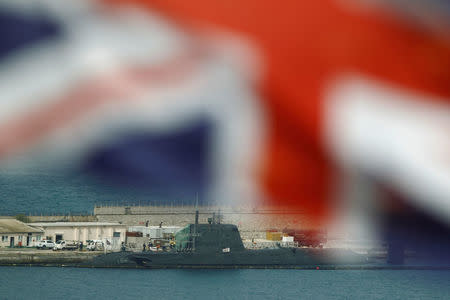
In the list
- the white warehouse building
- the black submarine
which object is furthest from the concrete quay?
the white warehouse building

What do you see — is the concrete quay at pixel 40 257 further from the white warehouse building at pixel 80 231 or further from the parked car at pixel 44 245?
the white warehouse building at pixel 80 231

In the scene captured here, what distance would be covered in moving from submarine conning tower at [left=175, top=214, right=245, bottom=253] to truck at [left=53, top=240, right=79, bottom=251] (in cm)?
458

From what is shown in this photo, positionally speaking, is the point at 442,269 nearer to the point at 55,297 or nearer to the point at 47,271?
the point at 47,271

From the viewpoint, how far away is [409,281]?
26.1 metres

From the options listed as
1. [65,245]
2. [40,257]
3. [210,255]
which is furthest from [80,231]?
[210,255]

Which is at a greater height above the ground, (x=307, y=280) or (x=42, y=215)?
(x=42, y=215)

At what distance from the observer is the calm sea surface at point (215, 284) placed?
20594 mm

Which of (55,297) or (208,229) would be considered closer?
(55,297)

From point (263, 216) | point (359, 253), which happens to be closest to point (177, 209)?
point (263, 216)

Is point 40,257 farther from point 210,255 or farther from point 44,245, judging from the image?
point 210,255

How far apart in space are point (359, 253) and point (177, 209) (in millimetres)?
10655

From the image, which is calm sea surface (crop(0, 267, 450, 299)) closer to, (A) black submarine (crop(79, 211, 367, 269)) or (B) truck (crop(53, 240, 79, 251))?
(A) black submarine (crop(79, 211, 367, 269))

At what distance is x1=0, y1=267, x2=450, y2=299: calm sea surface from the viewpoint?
811 inches

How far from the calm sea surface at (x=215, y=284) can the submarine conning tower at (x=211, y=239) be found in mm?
1420
